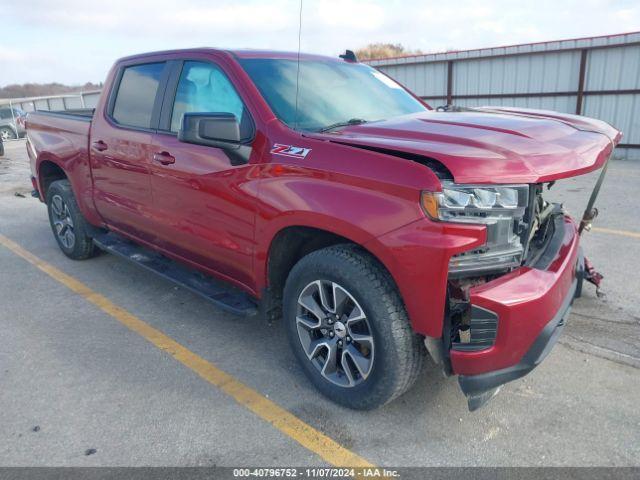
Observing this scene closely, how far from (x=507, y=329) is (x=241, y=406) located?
4.99ft

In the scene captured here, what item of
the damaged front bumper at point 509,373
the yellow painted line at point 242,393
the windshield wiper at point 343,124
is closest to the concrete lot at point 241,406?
the yellow painted line at point 242,393

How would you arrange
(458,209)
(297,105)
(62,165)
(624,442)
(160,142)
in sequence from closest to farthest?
(458,209), (624,442), (297,105), (160,142), (62,165)

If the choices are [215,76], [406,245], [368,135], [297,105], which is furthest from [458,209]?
[215,76]

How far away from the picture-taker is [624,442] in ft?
8.36

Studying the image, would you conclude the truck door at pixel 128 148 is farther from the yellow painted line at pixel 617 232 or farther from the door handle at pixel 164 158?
the yellow painted line at pixel 617 232

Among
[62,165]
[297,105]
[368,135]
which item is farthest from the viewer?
[62,165]

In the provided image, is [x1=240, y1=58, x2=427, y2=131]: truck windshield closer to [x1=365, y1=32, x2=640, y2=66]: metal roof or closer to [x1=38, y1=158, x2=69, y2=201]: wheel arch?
[x1=38, y1=158, x2=69, y2=201]: wheel arch

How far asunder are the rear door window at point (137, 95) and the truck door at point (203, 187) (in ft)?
0.83

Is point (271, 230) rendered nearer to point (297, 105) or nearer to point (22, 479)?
point (297, 105)

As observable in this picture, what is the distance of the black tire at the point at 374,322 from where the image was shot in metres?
2.52

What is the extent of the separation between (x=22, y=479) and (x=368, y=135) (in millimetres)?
2352

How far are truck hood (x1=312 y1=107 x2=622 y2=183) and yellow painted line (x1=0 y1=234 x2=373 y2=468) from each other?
1428mm

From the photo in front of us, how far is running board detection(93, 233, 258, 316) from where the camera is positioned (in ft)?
11.0

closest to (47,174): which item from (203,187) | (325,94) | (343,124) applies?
(203,187)
